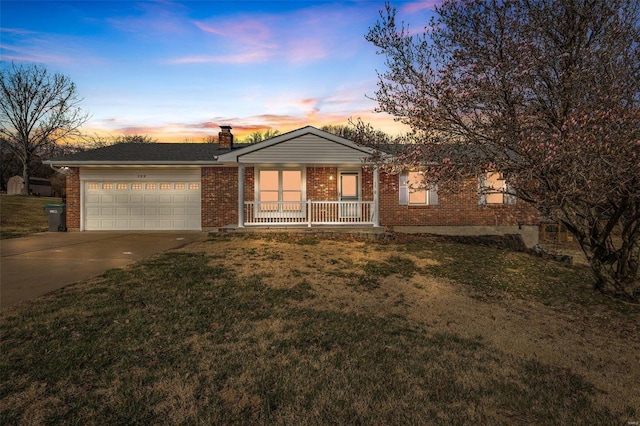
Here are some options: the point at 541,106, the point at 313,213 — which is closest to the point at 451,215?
the point at 313,213

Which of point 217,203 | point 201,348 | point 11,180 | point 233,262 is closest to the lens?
point 201,348

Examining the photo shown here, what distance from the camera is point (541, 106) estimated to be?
6.03 meters

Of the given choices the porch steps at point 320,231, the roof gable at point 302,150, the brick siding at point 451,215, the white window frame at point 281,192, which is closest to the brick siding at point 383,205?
the brick siding at point 451,215

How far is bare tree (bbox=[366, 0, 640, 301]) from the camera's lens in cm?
500

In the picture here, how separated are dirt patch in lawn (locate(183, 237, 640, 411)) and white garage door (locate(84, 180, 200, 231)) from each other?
6036mm

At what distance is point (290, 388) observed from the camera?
311 cm

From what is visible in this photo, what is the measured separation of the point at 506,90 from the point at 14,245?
14.1 metres

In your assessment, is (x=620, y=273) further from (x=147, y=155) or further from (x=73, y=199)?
(x=73, y=199)

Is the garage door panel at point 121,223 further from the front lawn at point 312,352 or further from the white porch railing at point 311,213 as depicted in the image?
the front lawn at point 312,352

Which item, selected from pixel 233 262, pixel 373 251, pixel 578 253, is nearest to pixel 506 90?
pixel 373 251

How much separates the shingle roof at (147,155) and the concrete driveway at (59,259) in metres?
3.81

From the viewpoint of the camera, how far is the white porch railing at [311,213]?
14133 mm

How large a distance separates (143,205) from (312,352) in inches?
545

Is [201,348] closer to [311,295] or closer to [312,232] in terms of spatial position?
[311,295]
